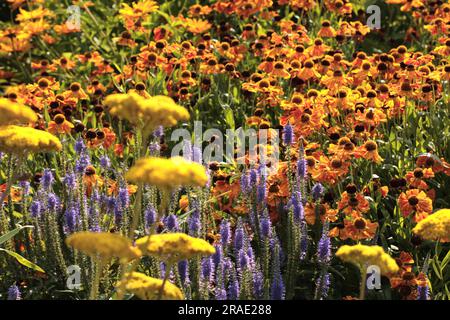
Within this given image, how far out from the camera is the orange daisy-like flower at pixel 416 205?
447 centimetres

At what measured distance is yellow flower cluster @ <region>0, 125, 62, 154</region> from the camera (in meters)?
3.63

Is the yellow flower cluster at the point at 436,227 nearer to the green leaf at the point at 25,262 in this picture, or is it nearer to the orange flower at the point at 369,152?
the orange flower at the point at 369,152

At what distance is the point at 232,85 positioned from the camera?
630 centimetres

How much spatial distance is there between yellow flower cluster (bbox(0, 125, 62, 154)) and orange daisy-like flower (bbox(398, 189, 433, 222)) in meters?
1.56

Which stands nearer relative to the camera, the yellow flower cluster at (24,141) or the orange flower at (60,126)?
the yellow flower cluster at (24,141)

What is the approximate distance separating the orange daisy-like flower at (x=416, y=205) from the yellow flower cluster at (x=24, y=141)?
156cm

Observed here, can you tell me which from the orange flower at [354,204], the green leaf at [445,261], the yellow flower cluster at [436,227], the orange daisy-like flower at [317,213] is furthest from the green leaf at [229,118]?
the yellow flower cluster at [436,227]

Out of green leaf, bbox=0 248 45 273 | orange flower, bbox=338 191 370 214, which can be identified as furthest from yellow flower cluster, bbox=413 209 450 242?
green leaf, bbox=0 248 45 273

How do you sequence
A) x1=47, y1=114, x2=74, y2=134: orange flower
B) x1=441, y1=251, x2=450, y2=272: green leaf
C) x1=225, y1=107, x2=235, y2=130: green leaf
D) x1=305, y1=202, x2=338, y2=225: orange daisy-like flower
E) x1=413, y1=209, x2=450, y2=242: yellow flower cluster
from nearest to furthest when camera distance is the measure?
x1=413, y1=209, x2=450, y2=242: yellow flower cluster → x1=441, y1=251, x2=450, y2=272: green leaf → x1=305, y1=202, x2=338, y2=225: orange daisy-like flower → x1=47, y1=114, x2=74, y2=134: orange flower → x1=225, y1=107, x2=235, y2=130: green leaf

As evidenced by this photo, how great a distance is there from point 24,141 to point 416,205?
1.72 m

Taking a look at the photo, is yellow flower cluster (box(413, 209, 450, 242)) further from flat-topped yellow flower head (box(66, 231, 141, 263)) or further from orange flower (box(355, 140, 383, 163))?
orange flower (box(355, 140, 383, 163))
